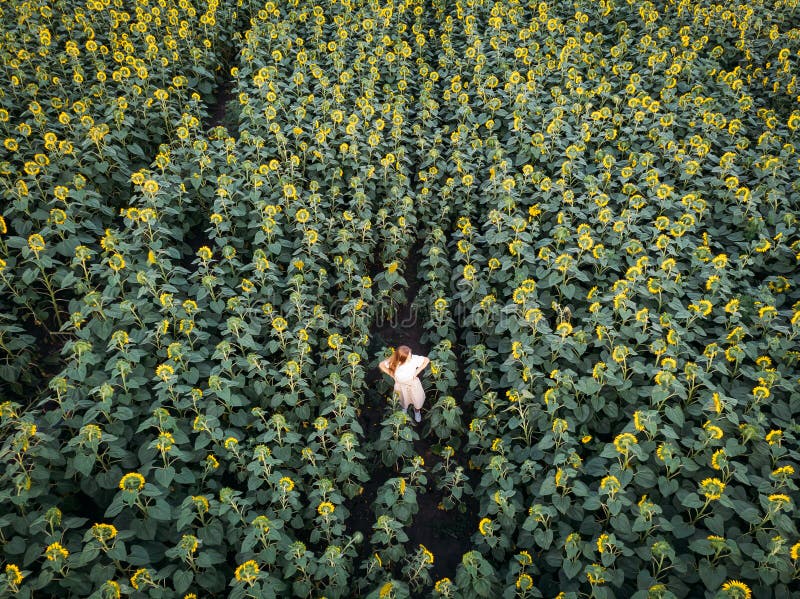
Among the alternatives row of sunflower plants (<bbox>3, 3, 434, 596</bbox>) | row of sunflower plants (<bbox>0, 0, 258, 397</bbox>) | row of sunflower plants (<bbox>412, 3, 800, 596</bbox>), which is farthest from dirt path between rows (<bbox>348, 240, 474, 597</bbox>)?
row of sunflower plants (<bbox>0, 0, 258, 397</bbox>)

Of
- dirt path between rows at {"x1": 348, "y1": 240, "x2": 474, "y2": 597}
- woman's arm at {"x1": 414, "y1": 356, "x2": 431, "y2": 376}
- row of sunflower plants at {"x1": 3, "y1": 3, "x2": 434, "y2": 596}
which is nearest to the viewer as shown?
row of sunflower plants at {"x1": 3, "y1": 3, "x2": 434, "y2": 596}

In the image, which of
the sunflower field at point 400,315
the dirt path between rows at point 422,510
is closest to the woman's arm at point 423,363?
the sunflower field at point 400,315

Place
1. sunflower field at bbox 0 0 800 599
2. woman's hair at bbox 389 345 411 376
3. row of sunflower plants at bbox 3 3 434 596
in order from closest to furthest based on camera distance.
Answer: row of sunflower plants at bbox 3 3 434 596 → sunflower field at bbox 0 0 800 599 → woman's hair at bbox 389 345 411 376

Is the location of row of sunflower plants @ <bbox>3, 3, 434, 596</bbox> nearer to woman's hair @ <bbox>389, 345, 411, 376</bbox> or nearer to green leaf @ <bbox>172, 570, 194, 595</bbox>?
green leaf @ <bbox>172, 570, 194, 595</bbox>

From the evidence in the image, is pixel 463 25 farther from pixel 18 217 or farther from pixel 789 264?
pixel 18 217

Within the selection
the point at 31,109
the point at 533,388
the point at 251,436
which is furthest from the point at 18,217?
the point at 533,388
